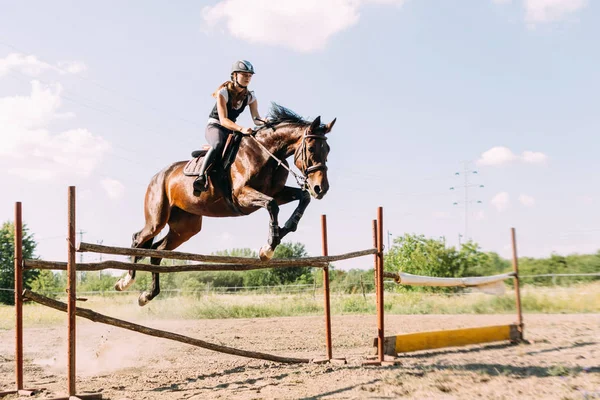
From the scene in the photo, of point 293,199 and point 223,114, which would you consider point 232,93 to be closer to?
point 223,114

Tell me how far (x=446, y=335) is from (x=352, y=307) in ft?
31.8

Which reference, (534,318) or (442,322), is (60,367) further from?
(534,318)

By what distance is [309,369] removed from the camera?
5.69 m

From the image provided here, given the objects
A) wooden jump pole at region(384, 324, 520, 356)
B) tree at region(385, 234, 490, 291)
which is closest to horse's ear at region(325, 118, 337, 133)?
wooden jump pole at region(384, 324, 520, 356)

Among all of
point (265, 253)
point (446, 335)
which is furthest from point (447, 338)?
point (265, 253)

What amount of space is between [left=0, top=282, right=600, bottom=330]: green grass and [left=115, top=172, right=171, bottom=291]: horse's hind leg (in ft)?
22.0

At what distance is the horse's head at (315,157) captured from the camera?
17.0 ft

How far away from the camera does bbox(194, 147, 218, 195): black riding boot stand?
19.1 feet

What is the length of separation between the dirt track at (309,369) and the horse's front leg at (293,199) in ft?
4.71

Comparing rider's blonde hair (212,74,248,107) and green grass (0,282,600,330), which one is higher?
rider's blonde hair (212,74,248,107)

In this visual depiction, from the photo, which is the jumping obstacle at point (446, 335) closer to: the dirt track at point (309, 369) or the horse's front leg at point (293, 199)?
the dirt track at point (309, 369)

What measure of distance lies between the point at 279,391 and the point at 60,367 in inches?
134

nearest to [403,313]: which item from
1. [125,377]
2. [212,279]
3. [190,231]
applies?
[190,231]

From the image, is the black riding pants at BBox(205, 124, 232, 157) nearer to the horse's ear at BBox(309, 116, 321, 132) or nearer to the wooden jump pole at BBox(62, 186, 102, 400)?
the horse's ear at BBox(309, 116, 321, 132)
